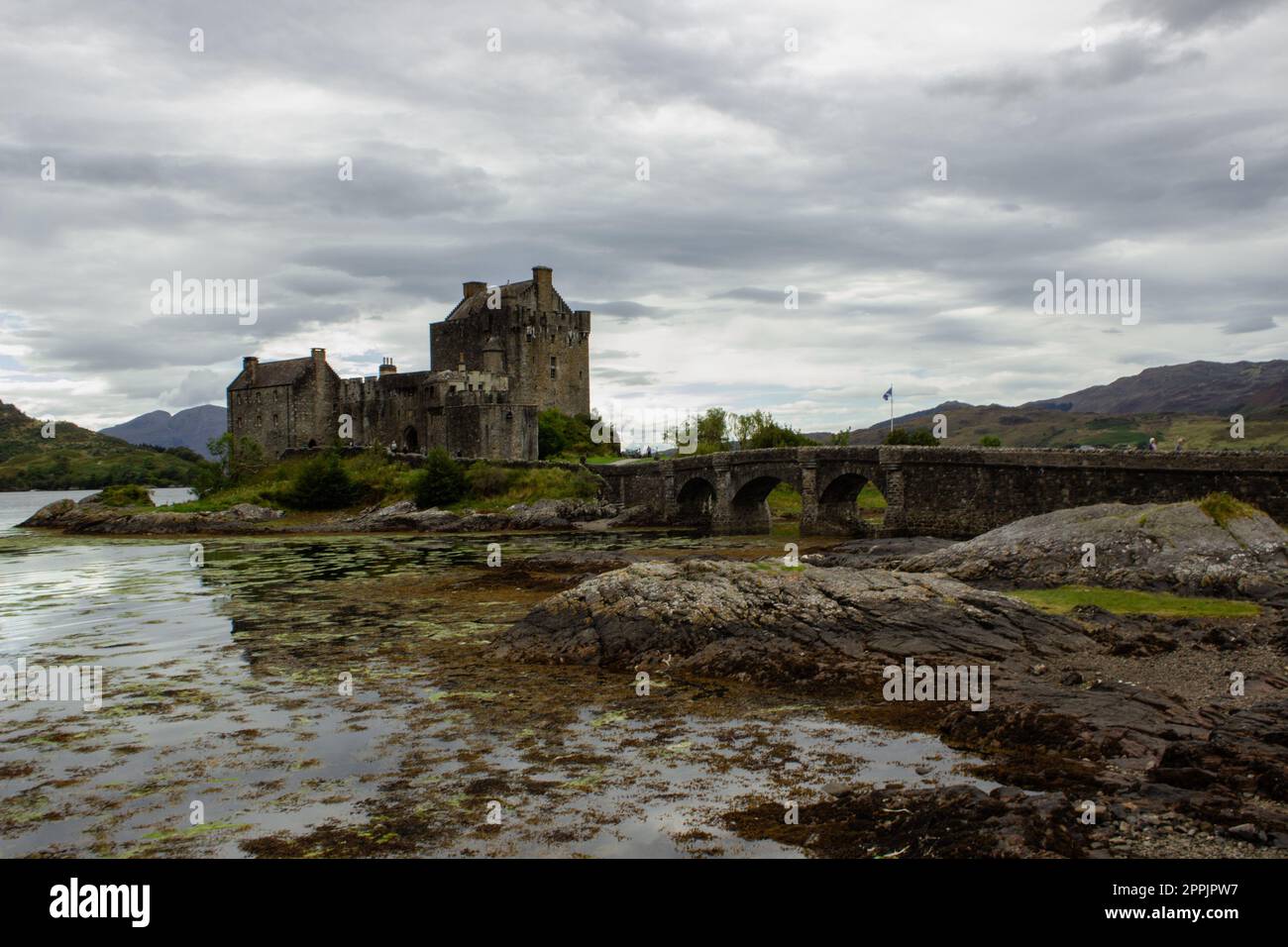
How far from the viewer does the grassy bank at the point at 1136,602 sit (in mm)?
18641

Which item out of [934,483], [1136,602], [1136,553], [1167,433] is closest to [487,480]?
[934,483]

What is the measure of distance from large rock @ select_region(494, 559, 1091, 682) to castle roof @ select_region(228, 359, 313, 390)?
64.0m

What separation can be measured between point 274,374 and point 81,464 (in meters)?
96.1

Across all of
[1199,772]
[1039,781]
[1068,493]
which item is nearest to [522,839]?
[1039,781]

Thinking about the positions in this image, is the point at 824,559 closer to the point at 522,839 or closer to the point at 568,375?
the point at 522,839

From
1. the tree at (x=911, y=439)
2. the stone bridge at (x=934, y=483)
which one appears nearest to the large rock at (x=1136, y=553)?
the stone bridge at (x=934, y=483)

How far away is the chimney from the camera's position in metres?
74.2

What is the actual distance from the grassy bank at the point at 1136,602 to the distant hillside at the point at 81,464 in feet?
445

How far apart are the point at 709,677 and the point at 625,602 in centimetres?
293

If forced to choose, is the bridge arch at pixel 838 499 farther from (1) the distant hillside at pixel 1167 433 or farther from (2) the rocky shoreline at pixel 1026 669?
(1) the distant hillside at pixel 1167 433

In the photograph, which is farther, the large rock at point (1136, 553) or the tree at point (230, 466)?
the tree at point (230, 466)

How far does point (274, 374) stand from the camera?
7769 centimetres

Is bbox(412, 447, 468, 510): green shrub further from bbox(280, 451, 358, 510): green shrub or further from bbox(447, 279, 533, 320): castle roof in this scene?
bbox(447, 279, 533, 320): castle roof

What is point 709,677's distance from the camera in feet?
49.4
